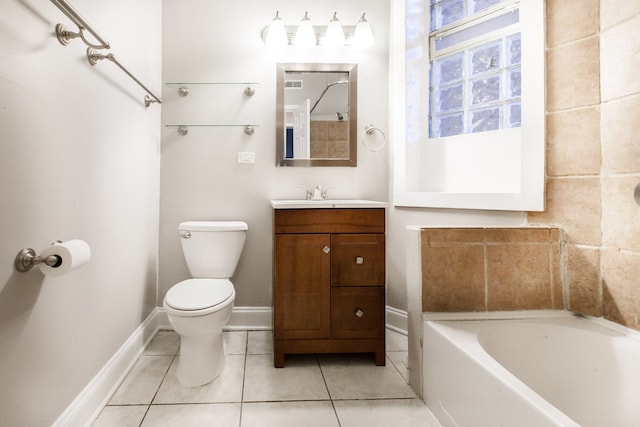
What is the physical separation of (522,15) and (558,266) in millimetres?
1131

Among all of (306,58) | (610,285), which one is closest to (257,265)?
(306,58)

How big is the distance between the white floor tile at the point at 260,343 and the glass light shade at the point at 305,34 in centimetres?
193

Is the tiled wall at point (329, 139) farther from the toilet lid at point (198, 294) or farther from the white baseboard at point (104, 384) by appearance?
the white baseboard at point (104, 384)

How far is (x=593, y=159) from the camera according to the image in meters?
1.31

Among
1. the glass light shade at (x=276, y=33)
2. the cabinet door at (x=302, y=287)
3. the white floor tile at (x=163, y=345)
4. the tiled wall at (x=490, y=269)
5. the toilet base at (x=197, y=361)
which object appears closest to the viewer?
the tiled wall at (x=490, y=269)

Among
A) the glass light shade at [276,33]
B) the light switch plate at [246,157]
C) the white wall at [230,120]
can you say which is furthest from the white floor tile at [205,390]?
the glass light shade at [276,33]

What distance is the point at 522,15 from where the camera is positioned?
60.0 inches

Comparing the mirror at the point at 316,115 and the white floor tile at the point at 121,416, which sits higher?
the mirror at the point at 316,115

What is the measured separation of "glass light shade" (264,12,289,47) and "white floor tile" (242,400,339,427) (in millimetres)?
2068

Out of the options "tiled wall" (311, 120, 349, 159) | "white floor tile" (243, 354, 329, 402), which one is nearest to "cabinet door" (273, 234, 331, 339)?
"white floor tile" (243, 354, 329, 402)

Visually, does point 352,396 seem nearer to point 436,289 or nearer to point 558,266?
point 436,289

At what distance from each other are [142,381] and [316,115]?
1.80 m

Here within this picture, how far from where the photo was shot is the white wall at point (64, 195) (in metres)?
0.91

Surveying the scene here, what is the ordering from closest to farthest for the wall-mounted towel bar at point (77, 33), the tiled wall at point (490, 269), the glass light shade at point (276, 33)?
the wall-mounted towel bar at point (77, 33)
the tiled wall at point (490, 269)
the glass light shade at point (276, 33)
